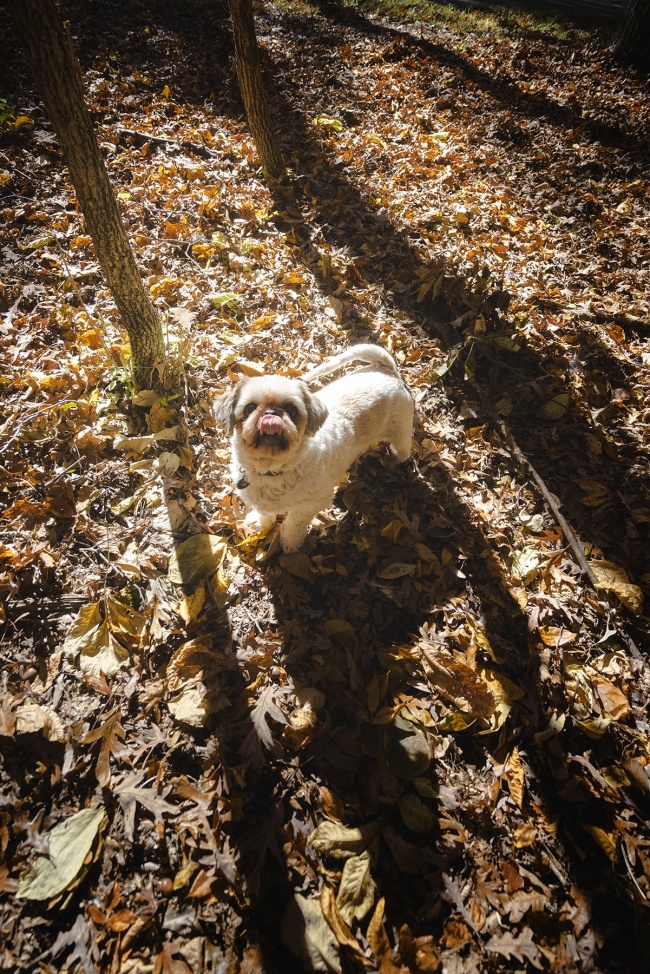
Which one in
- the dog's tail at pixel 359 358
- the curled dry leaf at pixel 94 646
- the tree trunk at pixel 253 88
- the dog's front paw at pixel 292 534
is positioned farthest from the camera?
the tree trunk at pixel 253 88

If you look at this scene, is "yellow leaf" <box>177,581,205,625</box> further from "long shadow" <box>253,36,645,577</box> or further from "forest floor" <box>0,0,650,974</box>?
"long shadow" <box>253,36,645,577</box>

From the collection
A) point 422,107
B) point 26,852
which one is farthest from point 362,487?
point 422,107

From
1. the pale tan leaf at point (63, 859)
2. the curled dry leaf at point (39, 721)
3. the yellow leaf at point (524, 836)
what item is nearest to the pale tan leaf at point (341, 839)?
the yellow leaf at point (524, 836)

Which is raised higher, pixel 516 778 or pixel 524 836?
pixel 516 778

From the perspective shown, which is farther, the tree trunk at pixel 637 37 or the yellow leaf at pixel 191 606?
the tree trunk at pixel 637 37

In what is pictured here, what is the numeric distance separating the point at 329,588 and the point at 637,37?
14.6 metres

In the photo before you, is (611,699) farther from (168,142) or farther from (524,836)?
(168,142)

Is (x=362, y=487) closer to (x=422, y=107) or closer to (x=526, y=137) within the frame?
(x=526, y=137)

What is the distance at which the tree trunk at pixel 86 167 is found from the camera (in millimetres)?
2346

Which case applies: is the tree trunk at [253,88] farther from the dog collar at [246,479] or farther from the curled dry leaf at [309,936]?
the curled dry leaf at [309,936]

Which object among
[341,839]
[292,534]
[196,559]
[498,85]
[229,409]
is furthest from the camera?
[498,85]

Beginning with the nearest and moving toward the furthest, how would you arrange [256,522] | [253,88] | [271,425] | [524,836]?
Answer: [524,836], [271,425], [256,522], [253,88]

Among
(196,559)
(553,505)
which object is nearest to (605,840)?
(553,505)

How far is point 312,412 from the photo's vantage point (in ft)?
9.48
